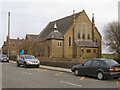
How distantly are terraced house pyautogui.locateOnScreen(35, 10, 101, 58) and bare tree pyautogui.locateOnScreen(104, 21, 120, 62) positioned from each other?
4.57 m

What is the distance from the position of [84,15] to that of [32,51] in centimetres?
2211

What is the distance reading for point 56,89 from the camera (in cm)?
835

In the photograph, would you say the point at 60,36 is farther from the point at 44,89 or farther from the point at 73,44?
the point at 44,89

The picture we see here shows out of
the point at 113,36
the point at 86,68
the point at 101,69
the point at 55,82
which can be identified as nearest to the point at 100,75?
the point at 101,69

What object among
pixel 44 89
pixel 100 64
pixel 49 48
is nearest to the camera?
pixel 44 89

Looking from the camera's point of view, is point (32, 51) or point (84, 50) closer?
point (32, 51)

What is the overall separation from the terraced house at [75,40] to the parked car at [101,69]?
34336 mm

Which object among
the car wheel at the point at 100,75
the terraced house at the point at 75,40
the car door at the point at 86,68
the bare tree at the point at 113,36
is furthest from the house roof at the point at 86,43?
the car wheel at the point at 100,75

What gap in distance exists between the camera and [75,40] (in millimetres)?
50969

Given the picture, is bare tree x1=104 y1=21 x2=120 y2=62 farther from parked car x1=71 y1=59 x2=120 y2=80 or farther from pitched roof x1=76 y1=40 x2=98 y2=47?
parked car x1=71 y1=59 x2=120 y2=80

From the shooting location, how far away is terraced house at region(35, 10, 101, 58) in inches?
1918

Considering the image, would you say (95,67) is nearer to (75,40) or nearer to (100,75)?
(100,75)

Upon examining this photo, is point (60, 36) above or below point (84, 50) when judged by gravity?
above

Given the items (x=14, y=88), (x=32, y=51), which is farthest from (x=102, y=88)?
(x=32, y=51)
